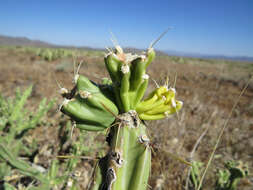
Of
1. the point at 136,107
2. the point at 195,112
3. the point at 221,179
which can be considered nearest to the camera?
the point at 136,107

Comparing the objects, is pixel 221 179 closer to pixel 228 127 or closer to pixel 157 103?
pixel 157 103

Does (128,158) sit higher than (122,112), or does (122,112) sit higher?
(122,112)

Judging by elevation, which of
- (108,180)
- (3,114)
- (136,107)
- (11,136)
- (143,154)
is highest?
(136,107)

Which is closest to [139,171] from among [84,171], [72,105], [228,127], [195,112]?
[72,105]

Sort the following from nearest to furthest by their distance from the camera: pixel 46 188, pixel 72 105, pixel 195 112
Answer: pixel 72 105 < pixel 46 188 < pixel 195 112
